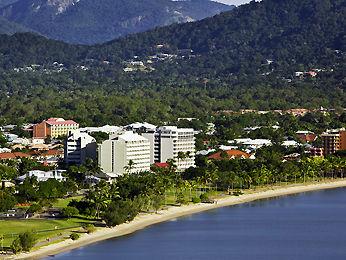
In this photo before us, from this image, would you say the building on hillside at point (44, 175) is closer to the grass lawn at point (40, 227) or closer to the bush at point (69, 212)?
the bush at point (69, 212)

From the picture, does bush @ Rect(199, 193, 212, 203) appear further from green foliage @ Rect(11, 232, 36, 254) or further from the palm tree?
green foliage @ Rect(11, 232, 36, 254)

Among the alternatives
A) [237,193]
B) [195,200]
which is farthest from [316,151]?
[195,200]

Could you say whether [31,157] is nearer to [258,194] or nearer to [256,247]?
[258,194]

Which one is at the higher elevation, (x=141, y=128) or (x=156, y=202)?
(x=141, y=128)

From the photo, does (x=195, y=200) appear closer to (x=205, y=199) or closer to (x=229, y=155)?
(x=205, y=199)

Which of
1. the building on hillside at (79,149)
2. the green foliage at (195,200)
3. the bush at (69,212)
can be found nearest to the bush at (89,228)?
the bush at (69,212)

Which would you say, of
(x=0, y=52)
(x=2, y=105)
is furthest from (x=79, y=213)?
(x=0, y=52)
